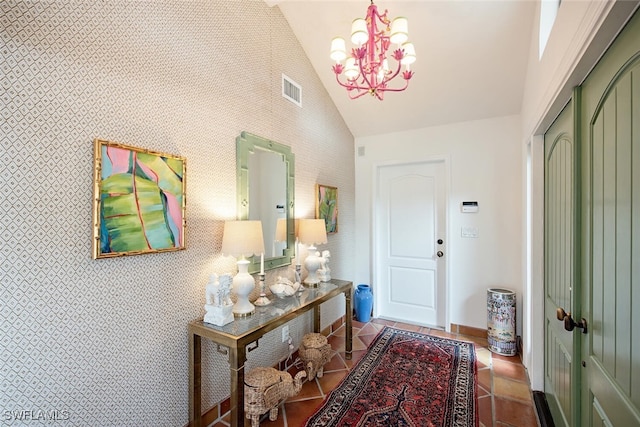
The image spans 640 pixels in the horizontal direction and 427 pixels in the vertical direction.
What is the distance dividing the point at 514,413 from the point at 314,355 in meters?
1.55

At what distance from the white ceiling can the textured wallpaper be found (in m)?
0.76

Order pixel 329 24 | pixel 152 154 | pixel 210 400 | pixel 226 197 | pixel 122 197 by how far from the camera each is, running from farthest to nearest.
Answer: pixel 329 24 → pixel 226 197 → pixel 210 400 → pixel 152 154 → pixel 122 197

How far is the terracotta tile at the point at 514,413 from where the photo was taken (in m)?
1.98

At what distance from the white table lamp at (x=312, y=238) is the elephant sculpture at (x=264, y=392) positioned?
0.93 m

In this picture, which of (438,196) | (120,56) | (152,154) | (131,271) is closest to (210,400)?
(131,271)

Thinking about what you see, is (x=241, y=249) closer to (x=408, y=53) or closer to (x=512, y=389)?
(x=408, y=53)

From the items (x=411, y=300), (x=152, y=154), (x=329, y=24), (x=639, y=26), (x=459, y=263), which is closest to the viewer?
(x=639, y=26)

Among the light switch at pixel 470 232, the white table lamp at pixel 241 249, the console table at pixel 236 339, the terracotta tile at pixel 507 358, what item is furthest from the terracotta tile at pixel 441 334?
the white table lamp at pixel 241 249

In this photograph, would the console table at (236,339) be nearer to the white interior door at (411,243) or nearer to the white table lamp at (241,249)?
the white table lamp at (241,249)

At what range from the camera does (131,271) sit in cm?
154

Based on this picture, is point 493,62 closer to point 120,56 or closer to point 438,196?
point 438,196

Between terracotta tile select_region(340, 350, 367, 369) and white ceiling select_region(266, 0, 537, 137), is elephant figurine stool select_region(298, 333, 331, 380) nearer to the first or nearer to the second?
terracotta tile select_region(340, 350, 367, 369)

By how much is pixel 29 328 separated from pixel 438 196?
3.73m

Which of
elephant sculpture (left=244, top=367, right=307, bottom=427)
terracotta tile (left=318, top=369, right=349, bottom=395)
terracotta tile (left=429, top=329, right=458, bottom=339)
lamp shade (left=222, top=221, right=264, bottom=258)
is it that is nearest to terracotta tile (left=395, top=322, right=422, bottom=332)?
terracotta tile (left=429, top=329, right=458, bottom=339)
